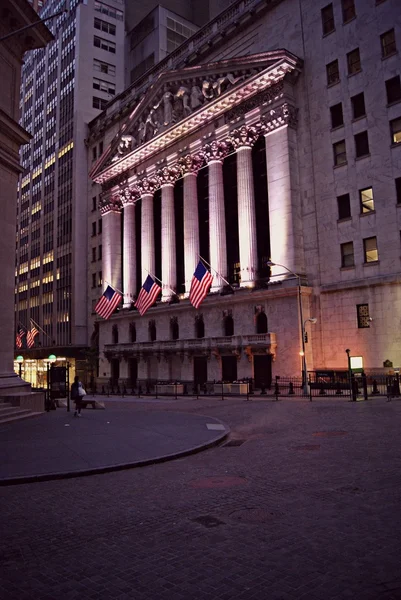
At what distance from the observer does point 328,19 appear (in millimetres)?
43031

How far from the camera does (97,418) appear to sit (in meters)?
21.7

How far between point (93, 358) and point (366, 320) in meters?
41.4

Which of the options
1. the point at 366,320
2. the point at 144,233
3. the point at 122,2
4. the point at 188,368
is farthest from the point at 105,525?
the point at 122,2

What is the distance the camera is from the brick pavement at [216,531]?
16.5ft

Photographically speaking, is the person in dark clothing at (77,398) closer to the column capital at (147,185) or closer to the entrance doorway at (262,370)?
the entrance doorway at (262,370)

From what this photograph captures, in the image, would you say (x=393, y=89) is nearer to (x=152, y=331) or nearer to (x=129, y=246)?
(x=152, y=331)

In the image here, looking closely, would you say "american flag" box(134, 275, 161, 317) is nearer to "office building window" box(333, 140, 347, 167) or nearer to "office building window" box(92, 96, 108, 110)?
"office building window" box(333, 140, 347, 167)

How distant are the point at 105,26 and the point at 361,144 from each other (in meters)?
63.2

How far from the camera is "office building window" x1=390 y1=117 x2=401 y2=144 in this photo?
36.9m

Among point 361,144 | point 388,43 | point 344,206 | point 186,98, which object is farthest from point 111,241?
point 388,43

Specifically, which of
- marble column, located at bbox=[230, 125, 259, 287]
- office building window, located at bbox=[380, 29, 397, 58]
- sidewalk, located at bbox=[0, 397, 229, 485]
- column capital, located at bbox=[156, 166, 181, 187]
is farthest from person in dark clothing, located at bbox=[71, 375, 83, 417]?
column capital, located at bbox=[156, 166, 181, 187]

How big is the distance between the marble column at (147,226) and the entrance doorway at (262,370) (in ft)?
67.6

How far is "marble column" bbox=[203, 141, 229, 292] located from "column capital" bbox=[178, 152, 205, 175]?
2.46m

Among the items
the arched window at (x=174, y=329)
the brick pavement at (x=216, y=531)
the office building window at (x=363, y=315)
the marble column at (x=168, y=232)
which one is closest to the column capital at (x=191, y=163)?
the marble column at (x=168, y=232)
